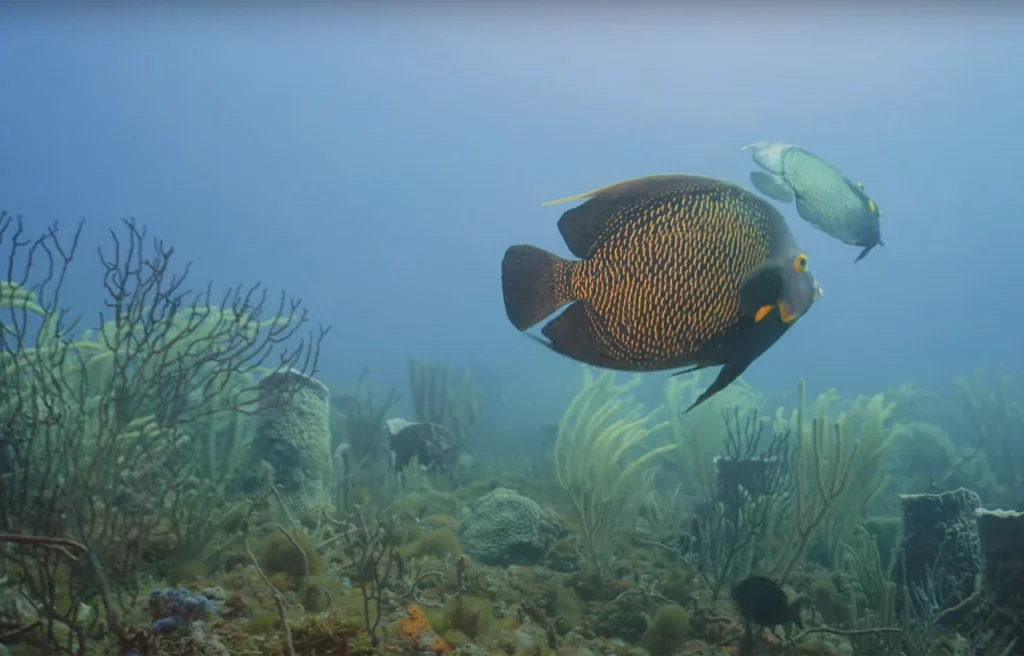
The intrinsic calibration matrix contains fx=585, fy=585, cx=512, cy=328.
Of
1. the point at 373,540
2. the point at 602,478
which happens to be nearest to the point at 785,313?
the point at 373,540

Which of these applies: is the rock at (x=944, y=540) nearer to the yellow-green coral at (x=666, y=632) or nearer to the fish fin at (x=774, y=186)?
the yellow-green coral at (x=666, y=632)

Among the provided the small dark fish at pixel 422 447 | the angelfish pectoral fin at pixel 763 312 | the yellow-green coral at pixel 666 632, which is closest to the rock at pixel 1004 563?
the yellow-green coral at pixel 666 632

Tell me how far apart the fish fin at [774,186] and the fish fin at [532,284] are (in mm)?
1789

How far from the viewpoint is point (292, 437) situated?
17.8 feet

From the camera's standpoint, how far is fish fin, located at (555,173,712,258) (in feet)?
5.84

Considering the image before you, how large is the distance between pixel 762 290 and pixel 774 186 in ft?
5.39

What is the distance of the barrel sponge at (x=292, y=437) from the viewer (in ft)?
17.6

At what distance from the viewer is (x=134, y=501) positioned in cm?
378

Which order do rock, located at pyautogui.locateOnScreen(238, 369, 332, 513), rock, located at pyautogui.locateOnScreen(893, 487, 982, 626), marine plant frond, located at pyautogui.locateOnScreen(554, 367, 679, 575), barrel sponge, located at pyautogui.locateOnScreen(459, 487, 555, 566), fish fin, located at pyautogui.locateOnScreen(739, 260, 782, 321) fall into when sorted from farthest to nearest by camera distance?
1. rock, located at pyautogui.locateOnScreen(238, 369, 332, 513)
2. barrel sponge, located at pyautogui.locateOnScreen(459, 487, 555, 566)
3. marine plant frond, located at pyautogui.locateOnScreen(554, 367, 679, 575)
4. rock, located at pyautogui.locateOnScreen(893, 487, 982, 626)
5. fish fin, located at pyautogui.locateOnScreen(739, 260, 782, 321)

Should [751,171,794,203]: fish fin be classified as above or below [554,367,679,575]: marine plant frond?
above

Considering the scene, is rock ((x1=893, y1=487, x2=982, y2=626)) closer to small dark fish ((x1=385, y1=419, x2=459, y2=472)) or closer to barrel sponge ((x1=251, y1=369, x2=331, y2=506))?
barrel sponge ((x1=251, y1=369, x2=331, y2=506))

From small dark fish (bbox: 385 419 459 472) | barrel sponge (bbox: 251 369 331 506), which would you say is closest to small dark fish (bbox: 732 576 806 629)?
barrel sponge (bbox: 251 369 331 506)

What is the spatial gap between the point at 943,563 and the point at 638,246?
13.6ft

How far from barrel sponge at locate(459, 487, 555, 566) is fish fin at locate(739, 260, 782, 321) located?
11.3 feet
